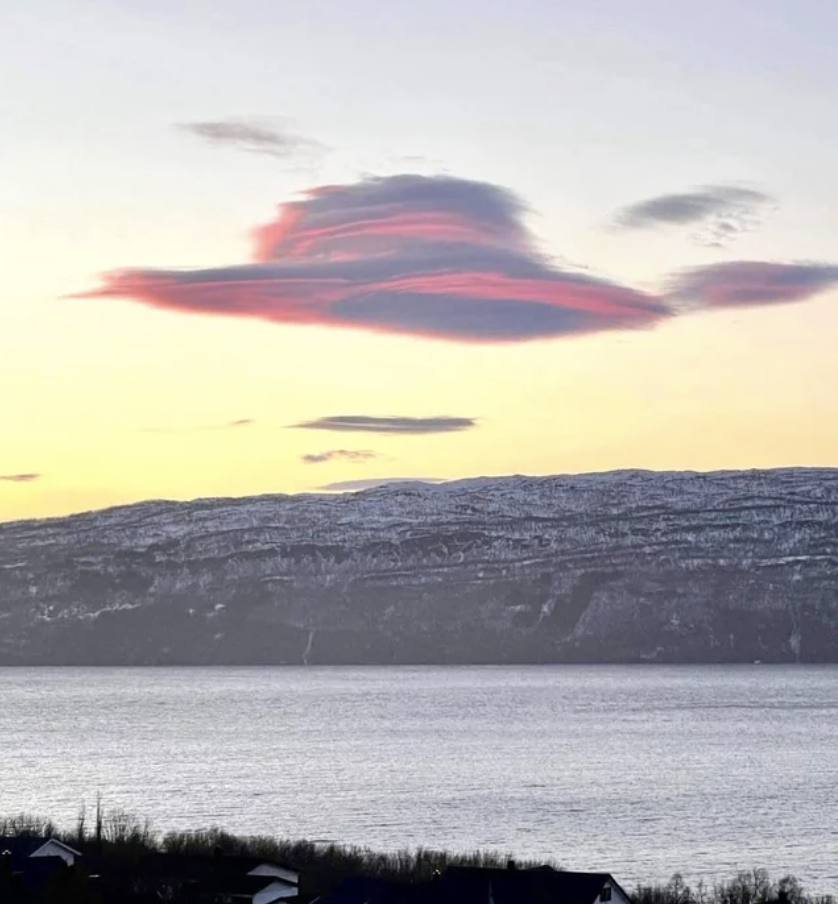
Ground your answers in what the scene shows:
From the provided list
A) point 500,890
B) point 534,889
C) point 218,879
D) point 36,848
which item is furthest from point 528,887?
point 36,848

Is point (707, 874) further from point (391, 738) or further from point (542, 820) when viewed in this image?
point (391, 738)

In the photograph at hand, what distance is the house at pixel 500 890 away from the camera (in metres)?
57.5

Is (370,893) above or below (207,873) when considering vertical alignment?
below

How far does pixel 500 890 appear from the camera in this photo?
57812mm

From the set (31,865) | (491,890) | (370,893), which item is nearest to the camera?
(491,890)

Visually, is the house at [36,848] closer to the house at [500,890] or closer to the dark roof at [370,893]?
the dark roof at [370,893]

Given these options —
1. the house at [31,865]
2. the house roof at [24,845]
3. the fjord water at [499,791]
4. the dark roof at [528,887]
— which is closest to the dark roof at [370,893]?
the dark roof at [528,887]

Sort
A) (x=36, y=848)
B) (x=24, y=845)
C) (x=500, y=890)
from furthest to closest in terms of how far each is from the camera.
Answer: (x=24, y=845)
(x=36, y=848)
(x=500, y=890)

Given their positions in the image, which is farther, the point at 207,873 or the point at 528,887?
the point at 207,873

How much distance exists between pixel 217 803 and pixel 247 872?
59.7 m

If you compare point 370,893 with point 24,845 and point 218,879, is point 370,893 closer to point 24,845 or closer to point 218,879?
point 218,879

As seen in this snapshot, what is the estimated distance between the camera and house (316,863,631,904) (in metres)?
57.5

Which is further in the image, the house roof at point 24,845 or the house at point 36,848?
the house at point 36,848

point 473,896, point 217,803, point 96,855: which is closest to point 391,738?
point 217,803
